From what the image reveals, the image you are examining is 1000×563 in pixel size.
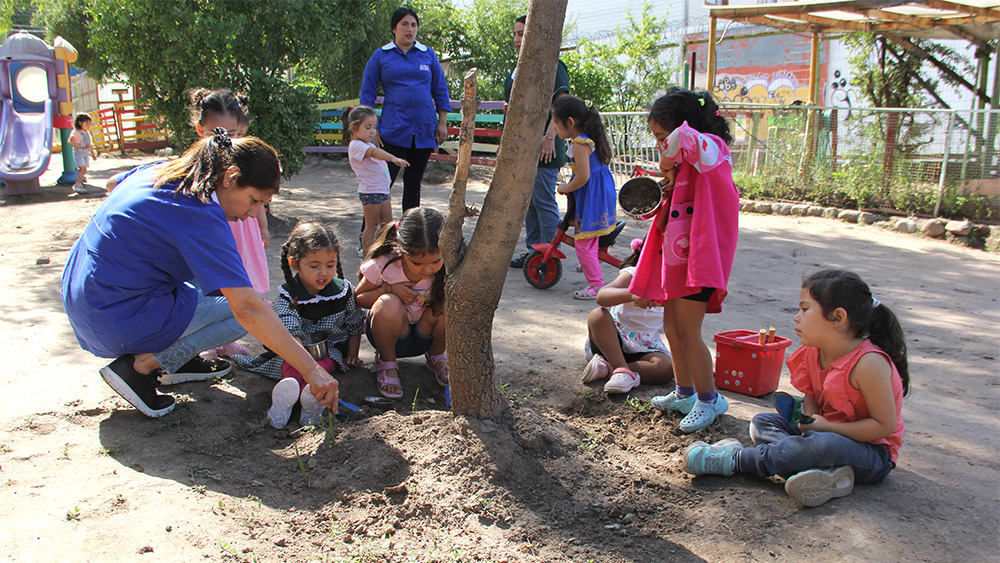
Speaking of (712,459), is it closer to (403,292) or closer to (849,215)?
(403,292)

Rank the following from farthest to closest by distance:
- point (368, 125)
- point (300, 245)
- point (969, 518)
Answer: point (368, 125), point (300, 245), point (969, 518)

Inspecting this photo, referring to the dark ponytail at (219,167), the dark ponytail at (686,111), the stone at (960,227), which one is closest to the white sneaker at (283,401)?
the dark ponytail at (219,167)

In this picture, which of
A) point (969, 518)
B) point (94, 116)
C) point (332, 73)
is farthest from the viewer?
point (94, 116)

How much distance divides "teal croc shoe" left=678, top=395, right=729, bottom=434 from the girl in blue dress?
242 centimetres

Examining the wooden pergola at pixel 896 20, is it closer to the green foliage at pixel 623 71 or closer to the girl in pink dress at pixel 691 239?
the green foliage at pixel 623 71

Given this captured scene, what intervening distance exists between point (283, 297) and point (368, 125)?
2.88 m

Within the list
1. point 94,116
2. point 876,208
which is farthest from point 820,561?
point 94,116

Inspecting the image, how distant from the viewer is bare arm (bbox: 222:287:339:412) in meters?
2.56

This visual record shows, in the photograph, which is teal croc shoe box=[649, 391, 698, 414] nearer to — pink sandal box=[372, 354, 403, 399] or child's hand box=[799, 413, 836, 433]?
child's hand box=[799, 413, 836, 433]

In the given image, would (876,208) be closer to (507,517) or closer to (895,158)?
(895,158)

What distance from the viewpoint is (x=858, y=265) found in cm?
679

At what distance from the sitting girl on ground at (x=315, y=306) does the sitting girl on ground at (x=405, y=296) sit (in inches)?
4.6

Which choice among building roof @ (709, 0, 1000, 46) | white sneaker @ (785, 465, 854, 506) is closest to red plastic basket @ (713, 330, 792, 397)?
white sneaker @ (785, 465, 854, 506)

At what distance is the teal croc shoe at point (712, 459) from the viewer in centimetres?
271
